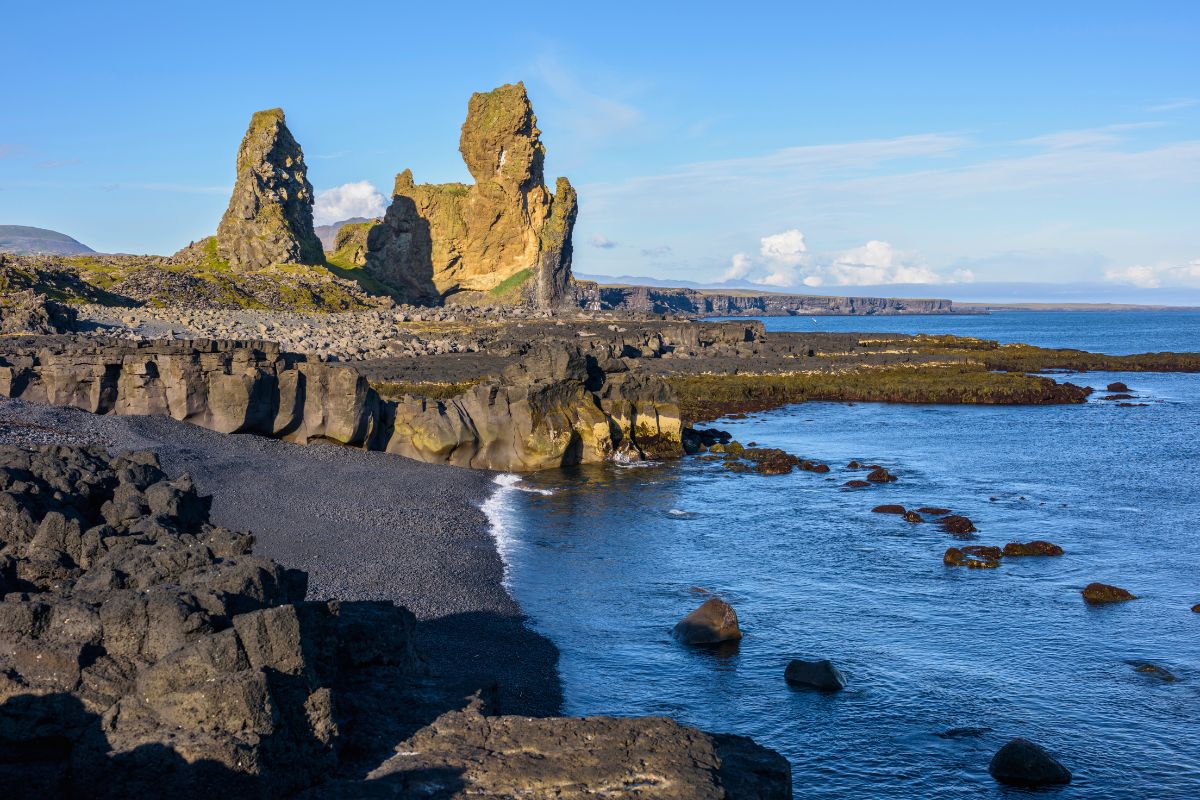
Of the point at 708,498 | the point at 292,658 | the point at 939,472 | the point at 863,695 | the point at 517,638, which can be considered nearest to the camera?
the point at 292,658

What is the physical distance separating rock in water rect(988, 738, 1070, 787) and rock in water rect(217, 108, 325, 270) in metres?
108

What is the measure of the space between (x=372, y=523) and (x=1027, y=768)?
57.9ft

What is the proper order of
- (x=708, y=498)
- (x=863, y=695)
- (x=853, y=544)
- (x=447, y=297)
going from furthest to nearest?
(x=447, y=297) → (x=708, y=498) → (x=853, y=544) → (x=863, y=695)

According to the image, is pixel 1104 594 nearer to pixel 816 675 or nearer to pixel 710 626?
pixel 816 675

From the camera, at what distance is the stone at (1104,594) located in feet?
76.8

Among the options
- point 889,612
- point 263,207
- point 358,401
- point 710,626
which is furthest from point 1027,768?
point 263,207

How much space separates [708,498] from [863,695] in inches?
707

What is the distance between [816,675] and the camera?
18078mm

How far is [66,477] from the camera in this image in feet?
50.0

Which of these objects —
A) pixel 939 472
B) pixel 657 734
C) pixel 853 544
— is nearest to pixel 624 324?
pixel 939 472

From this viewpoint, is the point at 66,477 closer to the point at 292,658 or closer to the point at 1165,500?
the point at 292,658

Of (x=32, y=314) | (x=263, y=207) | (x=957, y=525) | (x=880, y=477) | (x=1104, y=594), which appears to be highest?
(x=263, y=207)

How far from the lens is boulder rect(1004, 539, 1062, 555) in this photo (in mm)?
27703

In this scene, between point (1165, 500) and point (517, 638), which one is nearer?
point (517, 638)
